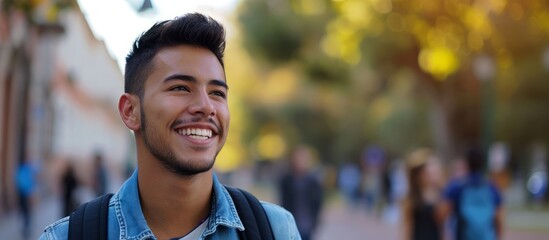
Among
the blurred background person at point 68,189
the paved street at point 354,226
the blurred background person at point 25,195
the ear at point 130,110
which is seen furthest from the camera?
the paved street at point 354,226

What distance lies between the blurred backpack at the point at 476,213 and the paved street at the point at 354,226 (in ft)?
29.9

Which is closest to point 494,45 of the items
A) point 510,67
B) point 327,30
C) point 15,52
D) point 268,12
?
point 510,67

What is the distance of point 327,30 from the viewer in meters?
40.3

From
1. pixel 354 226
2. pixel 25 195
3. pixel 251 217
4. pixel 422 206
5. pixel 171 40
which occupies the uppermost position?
pixel 354 226

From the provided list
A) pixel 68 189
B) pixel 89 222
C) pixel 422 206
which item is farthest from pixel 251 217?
pixel 68 189

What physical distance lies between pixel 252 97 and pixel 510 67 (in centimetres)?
1801

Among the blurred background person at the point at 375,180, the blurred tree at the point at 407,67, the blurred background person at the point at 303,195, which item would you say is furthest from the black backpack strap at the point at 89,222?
the blurred background person at the point at 375,180

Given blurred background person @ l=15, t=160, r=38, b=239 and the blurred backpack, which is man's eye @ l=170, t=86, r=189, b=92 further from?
blurred background person @ l=15, t=160, r=38, b=239

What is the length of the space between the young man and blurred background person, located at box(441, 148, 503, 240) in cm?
557

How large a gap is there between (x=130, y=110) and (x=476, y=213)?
5.74 metres

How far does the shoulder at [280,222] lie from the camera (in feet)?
8.55

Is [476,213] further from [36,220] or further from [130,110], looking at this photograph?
[36,220]

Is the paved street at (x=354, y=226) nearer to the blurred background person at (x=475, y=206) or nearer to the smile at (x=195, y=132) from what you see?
the blurred background person at (x=475, y=206)

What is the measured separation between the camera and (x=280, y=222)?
2.63 m
